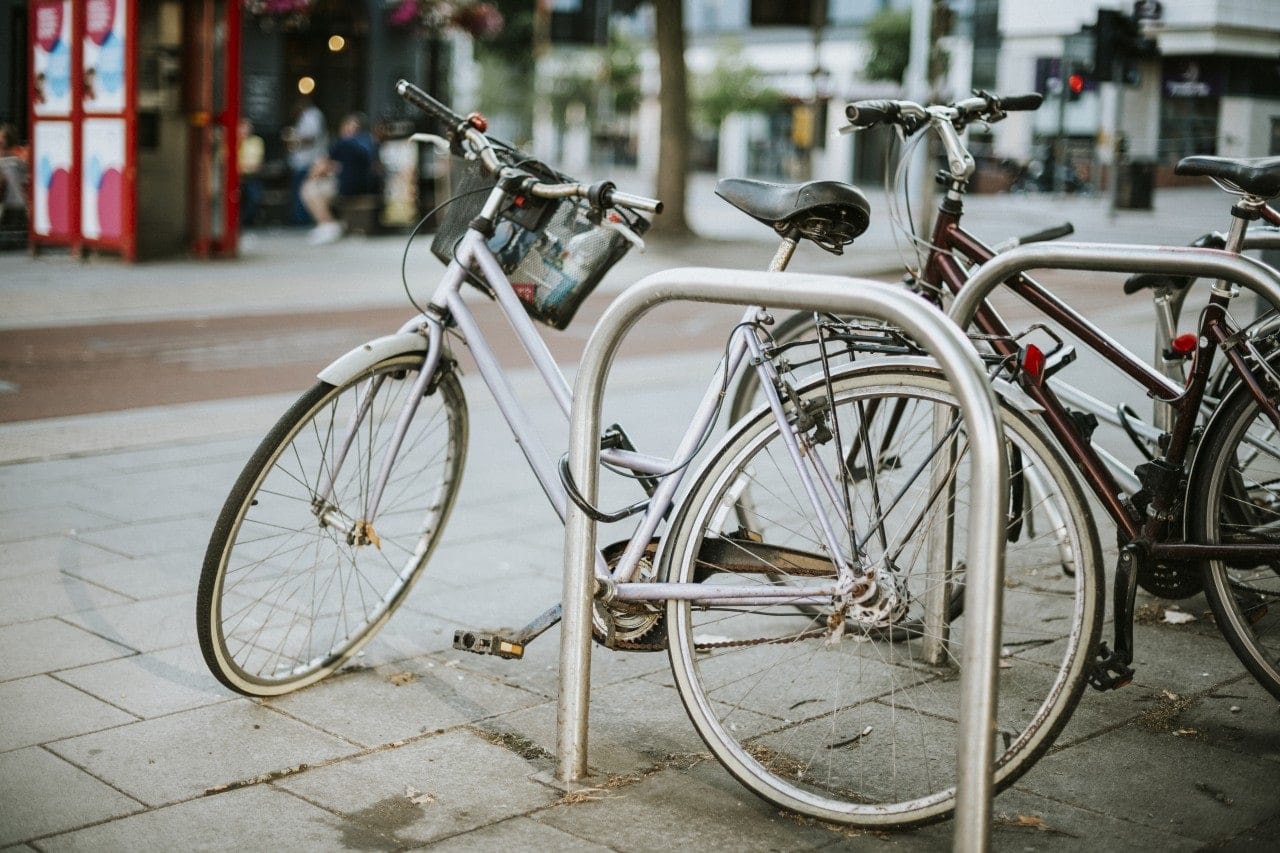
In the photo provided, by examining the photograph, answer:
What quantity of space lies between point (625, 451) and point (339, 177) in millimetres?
16409

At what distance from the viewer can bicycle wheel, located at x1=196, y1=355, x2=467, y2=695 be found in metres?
3.33

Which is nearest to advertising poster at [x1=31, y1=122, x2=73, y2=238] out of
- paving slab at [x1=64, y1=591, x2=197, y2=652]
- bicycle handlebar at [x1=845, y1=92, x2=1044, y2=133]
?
paving slab at [x1=64, y1=591, x2=197, y2=652]

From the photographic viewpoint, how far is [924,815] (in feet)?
8.80

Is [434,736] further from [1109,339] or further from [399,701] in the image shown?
[1109,339]

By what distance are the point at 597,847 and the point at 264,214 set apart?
18006 millimetres

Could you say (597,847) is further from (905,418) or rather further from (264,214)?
(264,214)

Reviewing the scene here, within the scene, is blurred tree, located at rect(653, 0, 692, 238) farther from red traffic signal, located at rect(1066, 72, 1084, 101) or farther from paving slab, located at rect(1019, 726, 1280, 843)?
paving slab, located at rect(1019, 726, 1280, 843)

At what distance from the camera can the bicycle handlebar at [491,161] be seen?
3.34 metres

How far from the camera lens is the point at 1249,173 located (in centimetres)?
331

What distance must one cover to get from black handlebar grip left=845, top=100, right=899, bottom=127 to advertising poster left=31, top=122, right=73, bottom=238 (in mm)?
12285

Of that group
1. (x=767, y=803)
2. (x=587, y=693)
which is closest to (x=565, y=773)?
(x=587, y=693)

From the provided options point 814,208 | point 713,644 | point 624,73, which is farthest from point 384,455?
point 624,73

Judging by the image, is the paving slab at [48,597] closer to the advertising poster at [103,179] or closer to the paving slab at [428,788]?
the paving slab at [428,788]

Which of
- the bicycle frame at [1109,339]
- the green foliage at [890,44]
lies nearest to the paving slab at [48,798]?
the bicycle frame at [1109,339]
